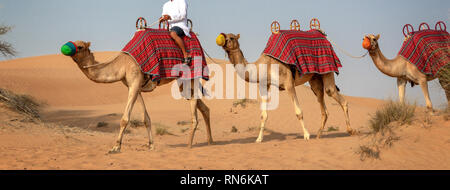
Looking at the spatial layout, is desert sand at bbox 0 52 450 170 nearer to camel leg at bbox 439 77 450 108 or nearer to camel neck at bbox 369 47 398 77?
camel leg at bbox 439 77 450 108

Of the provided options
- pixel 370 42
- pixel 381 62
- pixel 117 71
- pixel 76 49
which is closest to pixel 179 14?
pixel 117 71

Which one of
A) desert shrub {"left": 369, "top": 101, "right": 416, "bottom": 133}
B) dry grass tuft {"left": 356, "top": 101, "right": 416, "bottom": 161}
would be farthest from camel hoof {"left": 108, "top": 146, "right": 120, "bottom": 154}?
desert shrub {"left": 369, "top": 101, "right": 416, "bottom": 133}

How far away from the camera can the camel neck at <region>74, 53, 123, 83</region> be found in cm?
798

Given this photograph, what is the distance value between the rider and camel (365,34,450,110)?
14.9ft

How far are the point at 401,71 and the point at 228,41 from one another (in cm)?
474

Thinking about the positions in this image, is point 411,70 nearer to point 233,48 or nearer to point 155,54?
point 233,48

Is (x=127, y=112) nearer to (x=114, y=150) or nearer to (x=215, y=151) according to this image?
(x=114, y=150)

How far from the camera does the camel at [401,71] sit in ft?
35.2

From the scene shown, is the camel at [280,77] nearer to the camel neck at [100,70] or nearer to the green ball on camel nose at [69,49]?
the camel neck at [100,70]

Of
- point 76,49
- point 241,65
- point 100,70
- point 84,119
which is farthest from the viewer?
point 84,119

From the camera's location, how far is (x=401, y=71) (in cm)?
1097

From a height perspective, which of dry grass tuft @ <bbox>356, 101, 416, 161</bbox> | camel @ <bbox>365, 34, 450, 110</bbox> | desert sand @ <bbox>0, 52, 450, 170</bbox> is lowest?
desert sand @ <bbox>0, 52, 450, 170</bbox>

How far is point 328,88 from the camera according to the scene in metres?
10.3
